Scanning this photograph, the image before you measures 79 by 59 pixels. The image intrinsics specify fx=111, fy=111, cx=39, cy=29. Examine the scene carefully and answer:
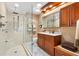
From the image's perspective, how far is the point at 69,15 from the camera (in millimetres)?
1636

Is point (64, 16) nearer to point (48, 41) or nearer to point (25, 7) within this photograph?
point (48, 41)

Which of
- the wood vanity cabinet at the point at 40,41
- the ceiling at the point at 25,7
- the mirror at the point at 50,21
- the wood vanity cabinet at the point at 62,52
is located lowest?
the wood vanity cabinet at the point at 62,52

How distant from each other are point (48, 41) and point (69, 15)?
0.49 m

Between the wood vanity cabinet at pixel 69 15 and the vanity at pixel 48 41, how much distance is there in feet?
0.71

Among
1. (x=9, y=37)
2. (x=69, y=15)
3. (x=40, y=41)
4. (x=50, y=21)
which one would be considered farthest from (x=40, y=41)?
(x=69, y=15)

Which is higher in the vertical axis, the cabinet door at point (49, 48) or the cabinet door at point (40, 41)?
the cabinet door at point (40, 41)

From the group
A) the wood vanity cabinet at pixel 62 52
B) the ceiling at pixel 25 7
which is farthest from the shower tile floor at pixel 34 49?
the ceiling at pixel 25 7

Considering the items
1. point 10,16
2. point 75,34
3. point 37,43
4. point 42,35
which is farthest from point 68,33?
point 10,16

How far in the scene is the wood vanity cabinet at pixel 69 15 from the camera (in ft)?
5.25

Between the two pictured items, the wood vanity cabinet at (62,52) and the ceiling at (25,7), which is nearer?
the wood vanity cabinet at (62,52)

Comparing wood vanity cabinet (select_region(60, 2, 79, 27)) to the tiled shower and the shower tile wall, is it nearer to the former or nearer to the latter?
the tiled shower

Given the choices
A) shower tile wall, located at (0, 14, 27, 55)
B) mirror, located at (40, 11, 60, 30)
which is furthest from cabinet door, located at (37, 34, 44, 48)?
shower tile wall, located at (0, 14, 27, 55)

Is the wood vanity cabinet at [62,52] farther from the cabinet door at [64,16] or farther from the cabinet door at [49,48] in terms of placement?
the cabinet door at [64,16]

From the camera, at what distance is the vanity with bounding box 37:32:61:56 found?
1.63m
